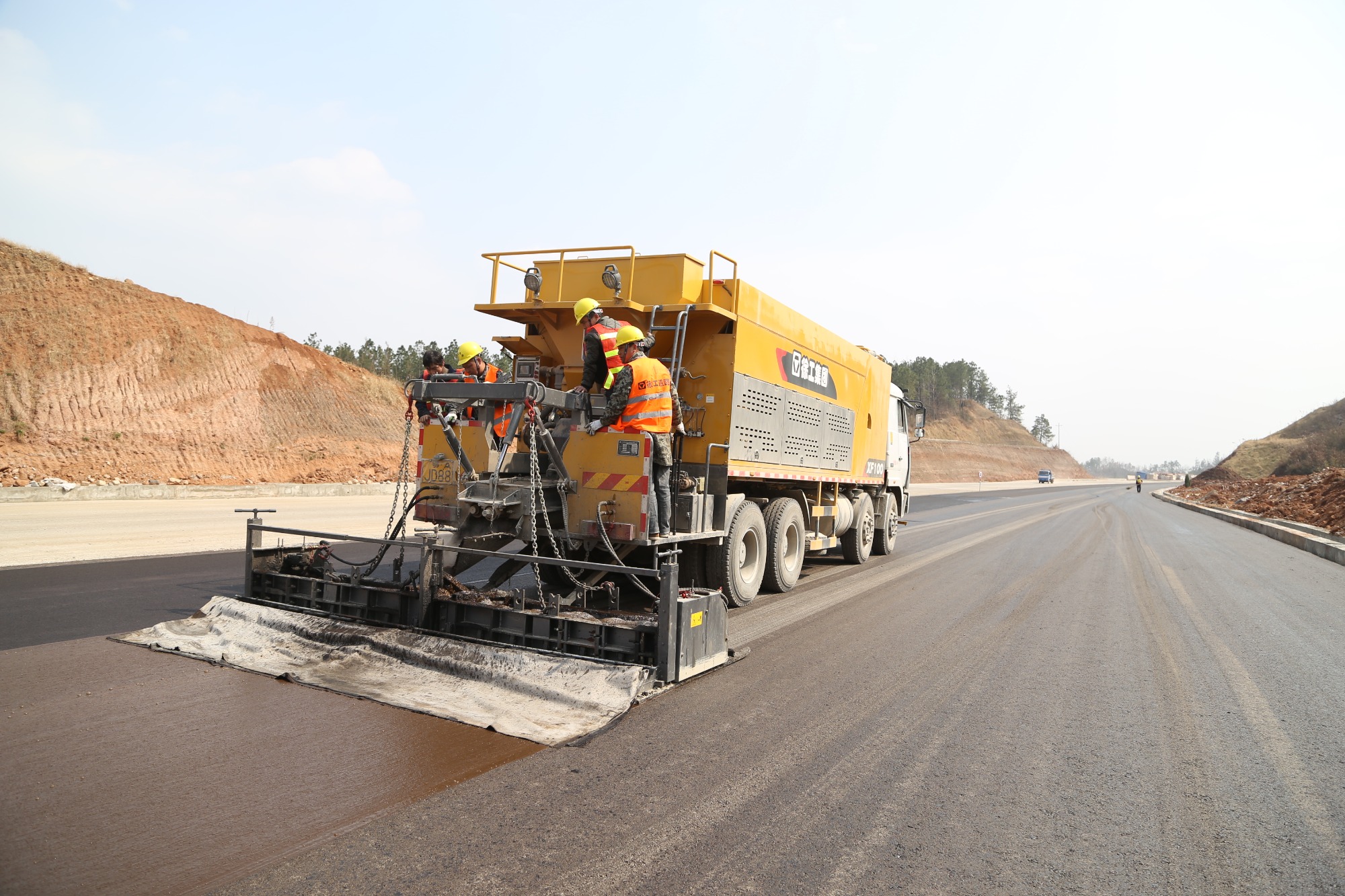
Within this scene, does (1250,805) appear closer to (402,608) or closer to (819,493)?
(402,608)

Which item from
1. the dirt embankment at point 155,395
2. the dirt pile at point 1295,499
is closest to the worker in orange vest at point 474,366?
the dirt pile at point 1295,499

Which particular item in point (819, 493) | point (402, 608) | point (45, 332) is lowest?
point (402, 608)

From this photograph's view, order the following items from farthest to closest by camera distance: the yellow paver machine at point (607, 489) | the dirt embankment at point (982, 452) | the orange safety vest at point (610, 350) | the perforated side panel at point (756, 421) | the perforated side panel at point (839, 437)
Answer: the dirt embankment at point (982, 452), the perforated side panel at point (839, 437), the perforated side panel at point (756, 421), the orange safety vest at point (610, 350), the yellow paver machine at point (607, 489)

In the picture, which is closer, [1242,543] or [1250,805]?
[1250,805]

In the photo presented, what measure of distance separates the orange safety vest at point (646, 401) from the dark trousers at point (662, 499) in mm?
368

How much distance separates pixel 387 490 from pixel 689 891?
2696 cm

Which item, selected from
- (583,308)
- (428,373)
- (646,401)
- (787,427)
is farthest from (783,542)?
(428,373)

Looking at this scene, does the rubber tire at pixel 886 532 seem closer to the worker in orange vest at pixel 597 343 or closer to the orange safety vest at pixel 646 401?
the orange safety vest at pixel 646 401

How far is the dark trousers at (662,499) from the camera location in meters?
6.29

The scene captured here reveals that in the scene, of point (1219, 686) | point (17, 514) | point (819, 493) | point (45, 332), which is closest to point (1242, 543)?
point (819, 493)

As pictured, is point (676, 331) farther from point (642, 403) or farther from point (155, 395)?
point (155, 395)

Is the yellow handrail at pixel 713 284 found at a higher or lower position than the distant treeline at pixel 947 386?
lower

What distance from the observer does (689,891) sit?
8.59ft

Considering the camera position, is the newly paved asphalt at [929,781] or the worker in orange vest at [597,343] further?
the worker in orange vest at [597,343]
